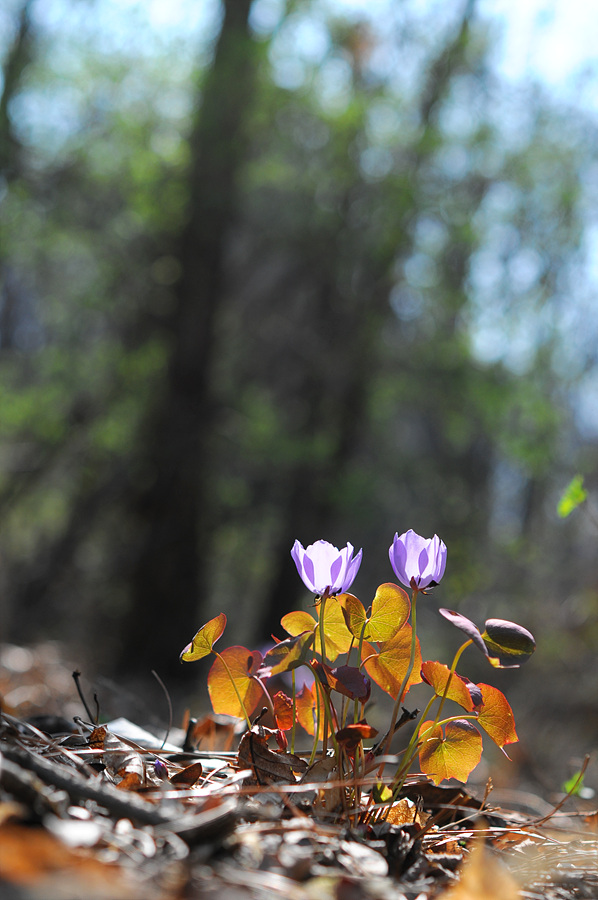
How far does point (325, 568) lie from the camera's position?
3.43 ft

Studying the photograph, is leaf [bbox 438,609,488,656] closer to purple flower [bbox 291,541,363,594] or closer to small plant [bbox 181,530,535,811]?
small plant [bbox 181,530,535,811]

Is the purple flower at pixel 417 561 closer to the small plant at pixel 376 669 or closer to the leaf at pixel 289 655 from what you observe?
the small plant at pixel 376 669

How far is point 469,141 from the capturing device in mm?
7711

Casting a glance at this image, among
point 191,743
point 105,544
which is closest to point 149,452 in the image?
point 105,544

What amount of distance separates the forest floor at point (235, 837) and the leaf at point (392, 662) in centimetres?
16

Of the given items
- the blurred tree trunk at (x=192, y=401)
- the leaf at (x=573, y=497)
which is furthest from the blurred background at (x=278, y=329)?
the leaf at (x=573, y=497)

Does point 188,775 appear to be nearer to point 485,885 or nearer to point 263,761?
point 263,761

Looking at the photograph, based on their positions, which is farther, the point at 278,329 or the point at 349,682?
the point at 278,329

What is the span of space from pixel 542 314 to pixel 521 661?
26.2 feet

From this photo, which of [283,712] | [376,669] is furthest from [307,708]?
[376,669]

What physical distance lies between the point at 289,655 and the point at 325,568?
0.44 ft

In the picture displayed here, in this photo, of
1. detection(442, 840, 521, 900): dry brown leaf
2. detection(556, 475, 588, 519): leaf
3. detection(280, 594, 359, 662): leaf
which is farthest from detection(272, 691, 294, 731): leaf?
detection(556, 475, 588, 519): leaf

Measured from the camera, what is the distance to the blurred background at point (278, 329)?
670cm

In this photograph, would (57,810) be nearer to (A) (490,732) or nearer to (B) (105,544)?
(A) (490,732)
